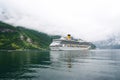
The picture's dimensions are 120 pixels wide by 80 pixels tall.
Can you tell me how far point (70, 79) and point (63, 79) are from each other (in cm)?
158

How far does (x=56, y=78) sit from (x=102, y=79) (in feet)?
34.6

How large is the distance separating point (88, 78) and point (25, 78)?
47.9 feet

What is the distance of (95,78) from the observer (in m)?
40.4

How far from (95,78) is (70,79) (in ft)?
20.1

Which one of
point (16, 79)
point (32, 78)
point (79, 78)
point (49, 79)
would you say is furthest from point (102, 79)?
point (16, 79)

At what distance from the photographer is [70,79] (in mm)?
38906

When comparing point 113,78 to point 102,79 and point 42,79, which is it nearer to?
point 102,79

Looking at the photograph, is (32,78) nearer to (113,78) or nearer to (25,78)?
(25,78)

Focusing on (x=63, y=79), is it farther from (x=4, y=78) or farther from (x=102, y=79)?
(x=4, y=78)

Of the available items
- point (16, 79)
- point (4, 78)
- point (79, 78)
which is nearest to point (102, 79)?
point (79, 78)

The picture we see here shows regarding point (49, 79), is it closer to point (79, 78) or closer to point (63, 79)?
point (63, 79)

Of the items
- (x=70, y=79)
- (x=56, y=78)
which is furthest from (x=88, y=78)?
(x=56, y=78)

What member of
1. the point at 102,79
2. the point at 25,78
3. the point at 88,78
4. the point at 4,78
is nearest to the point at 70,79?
the point at 88,78

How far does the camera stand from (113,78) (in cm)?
4053
